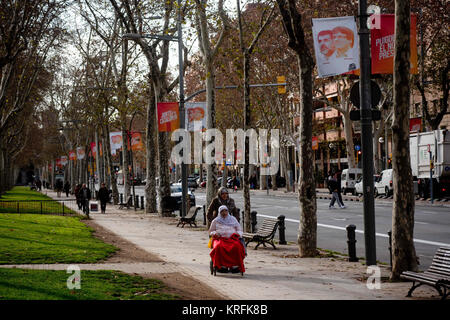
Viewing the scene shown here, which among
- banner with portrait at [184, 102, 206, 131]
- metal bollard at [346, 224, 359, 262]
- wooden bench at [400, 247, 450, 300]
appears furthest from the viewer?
banner with portrait at [184, 102, 206, 131]

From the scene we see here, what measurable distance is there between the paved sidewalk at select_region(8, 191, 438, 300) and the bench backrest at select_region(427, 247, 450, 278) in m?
0.39

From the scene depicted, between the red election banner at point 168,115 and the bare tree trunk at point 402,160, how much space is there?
16.8 meters

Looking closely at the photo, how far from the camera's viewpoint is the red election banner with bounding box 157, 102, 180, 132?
27.3 meters

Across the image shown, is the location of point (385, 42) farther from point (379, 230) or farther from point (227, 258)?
point (379, 230)

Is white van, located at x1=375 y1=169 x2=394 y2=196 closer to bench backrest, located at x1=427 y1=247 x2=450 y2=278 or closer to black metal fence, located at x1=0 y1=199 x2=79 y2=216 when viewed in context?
black metal fence, located at x1=0 y1=199 x2=79 y2=216

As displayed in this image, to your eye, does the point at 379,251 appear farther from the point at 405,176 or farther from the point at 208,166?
the point at 208,166

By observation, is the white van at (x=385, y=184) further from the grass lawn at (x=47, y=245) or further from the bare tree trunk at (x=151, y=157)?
the grass lawn at (x=47, y=245)

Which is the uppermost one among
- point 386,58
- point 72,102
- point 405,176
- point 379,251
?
point 72,102

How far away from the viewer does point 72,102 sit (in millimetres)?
61719

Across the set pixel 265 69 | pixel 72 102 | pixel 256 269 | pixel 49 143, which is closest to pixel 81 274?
pixel 256 269

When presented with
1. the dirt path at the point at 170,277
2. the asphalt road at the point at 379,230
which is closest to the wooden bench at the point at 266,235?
the asphalt road at the point at 379,230

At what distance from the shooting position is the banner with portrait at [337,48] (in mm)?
13203

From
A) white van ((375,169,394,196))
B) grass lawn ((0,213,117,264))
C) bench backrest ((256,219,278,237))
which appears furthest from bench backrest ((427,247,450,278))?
white van ((375,169,394,196))
